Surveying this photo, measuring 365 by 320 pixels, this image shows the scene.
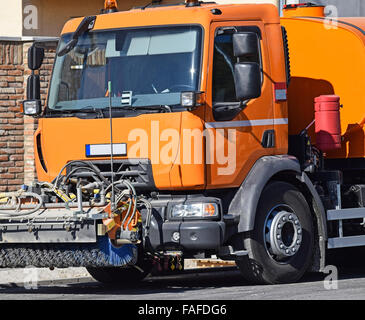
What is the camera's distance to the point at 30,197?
1102cm

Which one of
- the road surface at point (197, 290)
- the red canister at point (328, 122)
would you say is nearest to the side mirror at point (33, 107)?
the road surface at point (197, 290)

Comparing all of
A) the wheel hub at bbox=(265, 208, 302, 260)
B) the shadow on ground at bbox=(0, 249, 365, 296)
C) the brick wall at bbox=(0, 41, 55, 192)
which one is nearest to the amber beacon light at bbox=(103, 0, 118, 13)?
the wheel hub at bbox=(265, 208, 302, 260)

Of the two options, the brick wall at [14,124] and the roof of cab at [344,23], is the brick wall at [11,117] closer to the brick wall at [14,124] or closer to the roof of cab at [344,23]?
the brick wall at [14,124]

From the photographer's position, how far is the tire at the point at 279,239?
11086 mm

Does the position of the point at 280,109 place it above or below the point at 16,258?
above

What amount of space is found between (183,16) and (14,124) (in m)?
6.49

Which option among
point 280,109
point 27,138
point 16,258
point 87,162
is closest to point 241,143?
point 280,109

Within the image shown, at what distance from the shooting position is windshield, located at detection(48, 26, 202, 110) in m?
10.9

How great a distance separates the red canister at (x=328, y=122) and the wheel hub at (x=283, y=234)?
1.08 metres

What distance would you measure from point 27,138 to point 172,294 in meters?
7.01

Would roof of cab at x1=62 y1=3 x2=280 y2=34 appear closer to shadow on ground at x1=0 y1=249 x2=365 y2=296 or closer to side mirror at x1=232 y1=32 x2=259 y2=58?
side mirror at x1=232 y1=32 x2=259 y2=58

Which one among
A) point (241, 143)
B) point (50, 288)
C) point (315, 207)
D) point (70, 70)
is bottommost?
point (50, 288)

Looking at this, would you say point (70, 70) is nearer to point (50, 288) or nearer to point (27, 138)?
point (50, 288)
